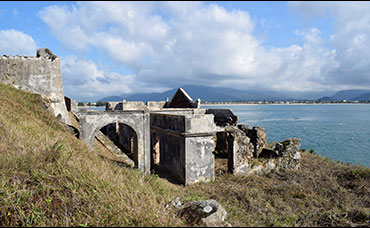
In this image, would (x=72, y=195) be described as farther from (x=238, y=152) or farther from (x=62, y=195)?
(x=238, y=152)

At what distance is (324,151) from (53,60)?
3059cm

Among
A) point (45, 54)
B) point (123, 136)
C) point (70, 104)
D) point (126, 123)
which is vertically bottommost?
point (123, 136)

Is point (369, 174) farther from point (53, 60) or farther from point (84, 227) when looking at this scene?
point (53, 60)

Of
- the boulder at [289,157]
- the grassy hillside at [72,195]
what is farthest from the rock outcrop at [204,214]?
the boulder at [289,157]

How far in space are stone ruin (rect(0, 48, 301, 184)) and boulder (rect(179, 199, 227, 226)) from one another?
721 cm

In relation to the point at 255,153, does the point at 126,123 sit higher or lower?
higher

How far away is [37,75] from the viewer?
14.3 meters

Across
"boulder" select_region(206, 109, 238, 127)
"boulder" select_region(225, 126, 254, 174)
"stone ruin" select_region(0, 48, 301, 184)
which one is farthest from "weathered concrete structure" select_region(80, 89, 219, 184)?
"boulder" select_region(206, 109, 238, 127)

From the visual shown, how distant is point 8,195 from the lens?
385 centimetres

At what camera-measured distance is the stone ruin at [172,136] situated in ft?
38.7

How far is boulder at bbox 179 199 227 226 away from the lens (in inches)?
149

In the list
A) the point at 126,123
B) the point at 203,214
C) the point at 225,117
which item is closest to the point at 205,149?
the point at 126,123

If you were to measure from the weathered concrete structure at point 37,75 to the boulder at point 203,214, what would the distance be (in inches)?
501

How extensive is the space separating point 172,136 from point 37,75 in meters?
9.38
